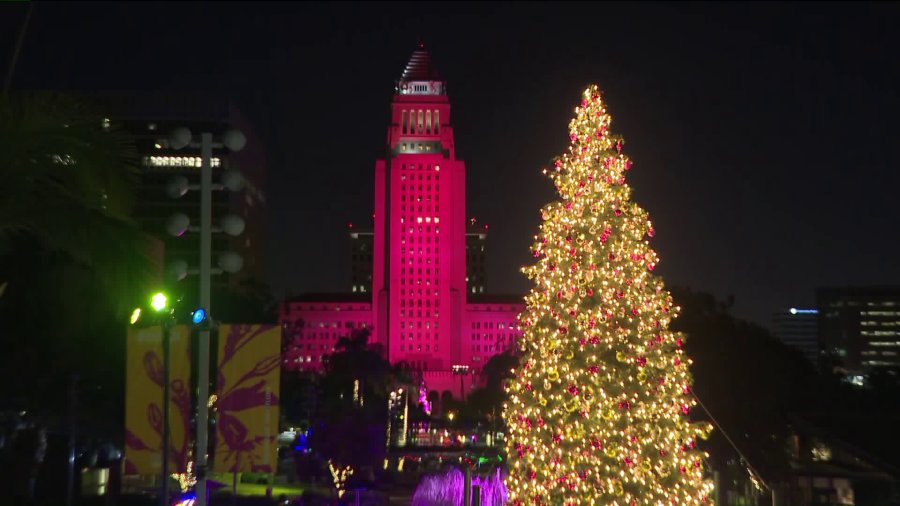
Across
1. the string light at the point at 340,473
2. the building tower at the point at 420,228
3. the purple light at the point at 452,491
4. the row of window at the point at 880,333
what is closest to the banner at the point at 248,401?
the purple light at the point at 452,491

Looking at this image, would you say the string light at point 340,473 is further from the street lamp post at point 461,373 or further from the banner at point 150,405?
the street lamp post at point 461,373

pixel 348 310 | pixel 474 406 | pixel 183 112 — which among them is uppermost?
pixel 183 112

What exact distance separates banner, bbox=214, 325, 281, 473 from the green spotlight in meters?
1.15

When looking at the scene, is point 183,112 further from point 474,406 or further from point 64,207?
point 64,207

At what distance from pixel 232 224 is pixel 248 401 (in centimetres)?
244

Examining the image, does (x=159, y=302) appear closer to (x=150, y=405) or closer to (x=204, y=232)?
(x=204, y=232)

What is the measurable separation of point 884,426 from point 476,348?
12332cm

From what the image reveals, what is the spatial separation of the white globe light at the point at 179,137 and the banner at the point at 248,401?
268 cm

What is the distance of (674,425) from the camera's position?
51.9 ft

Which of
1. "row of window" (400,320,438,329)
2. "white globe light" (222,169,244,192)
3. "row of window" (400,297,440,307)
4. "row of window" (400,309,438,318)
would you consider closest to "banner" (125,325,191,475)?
"white globe light" (222,169,244,192)

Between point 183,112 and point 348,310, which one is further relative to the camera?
point 348,310

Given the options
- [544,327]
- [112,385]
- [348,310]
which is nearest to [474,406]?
[348,310]

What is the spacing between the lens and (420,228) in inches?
5497

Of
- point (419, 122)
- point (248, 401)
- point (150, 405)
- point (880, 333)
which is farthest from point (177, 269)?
point (880, 333)
